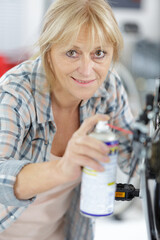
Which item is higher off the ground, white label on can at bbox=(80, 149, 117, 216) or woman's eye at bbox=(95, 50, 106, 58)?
woman's eye at bbox=(95, 50, 106, 58)

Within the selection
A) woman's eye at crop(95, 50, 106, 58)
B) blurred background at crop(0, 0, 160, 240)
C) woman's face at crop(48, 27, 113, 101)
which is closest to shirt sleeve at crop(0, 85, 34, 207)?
woman's face at crop(48, 27, 113, 101)

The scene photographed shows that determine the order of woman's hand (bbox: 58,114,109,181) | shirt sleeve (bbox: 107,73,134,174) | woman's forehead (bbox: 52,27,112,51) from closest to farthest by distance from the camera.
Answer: woman's hand (bbox: 58,114,109,181), woman's forehead (bbox: 52,27,112,51), shirt sleeve (bbox: 107,73,134,174)

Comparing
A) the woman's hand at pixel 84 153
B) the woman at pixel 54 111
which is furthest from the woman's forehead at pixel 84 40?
the woman's hand at pixel 84 153

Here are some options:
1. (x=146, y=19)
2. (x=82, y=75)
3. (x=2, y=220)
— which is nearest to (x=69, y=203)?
(x=2, y=220)

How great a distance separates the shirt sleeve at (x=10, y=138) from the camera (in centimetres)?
106

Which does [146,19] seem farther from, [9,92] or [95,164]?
[95,164]

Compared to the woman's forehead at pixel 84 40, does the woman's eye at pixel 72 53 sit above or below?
below

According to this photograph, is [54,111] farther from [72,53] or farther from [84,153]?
[84,153]

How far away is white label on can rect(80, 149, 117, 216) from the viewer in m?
0.88

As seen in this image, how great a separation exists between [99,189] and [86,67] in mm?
531

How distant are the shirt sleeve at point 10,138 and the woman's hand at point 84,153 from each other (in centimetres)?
18

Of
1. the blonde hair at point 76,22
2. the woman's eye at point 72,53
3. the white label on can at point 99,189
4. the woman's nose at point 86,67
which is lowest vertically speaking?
the white label on can at point 99,189

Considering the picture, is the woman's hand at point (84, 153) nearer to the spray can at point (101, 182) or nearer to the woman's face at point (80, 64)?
the spray can at point (101, 182)

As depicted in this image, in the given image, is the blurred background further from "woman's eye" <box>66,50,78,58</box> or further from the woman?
"woman's eye" <box>66,50,78,58</box>
